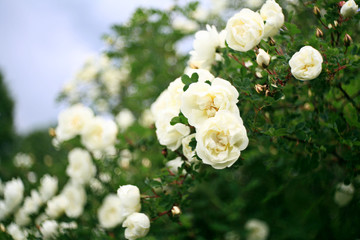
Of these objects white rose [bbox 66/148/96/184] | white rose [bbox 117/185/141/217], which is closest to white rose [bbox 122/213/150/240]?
white rose [bbox 117/185/141/217]

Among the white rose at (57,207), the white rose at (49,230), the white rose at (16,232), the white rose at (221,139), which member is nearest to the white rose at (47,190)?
the white rose at (57,207)

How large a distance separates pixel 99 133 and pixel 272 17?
1156mm

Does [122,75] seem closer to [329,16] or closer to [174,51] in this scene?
[174,51]

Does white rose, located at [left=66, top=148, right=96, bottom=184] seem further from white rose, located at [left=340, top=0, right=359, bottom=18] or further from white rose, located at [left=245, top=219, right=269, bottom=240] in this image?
white rose, located at [left=340, top=0, right=359, bottom=18]

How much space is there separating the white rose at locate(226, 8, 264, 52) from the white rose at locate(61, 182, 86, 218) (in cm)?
155

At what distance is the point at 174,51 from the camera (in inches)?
113

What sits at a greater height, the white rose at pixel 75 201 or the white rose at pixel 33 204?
the white rose at pixel 75 201

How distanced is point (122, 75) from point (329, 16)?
10.1 ft

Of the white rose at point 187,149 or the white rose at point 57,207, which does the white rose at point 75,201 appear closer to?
the white rose at point 57,207

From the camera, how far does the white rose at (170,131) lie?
904mm

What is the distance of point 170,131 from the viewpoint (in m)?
0.93

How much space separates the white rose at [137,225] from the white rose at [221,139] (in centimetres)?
33

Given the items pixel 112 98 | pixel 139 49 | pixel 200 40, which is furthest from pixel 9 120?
pixel 200 40

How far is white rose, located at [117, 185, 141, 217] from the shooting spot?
950 mm
